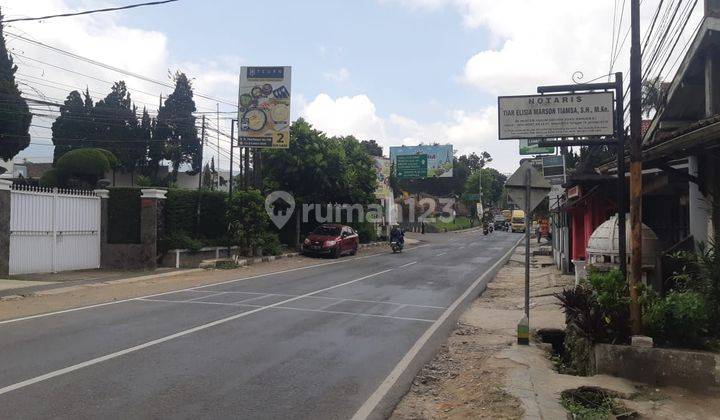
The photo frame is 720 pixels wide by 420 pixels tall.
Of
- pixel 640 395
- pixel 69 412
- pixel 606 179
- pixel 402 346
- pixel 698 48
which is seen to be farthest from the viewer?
pixel 606 179

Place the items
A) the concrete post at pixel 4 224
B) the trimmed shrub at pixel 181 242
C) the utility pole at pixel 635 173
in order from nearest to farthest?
the utility pole at pixel 635 173, the concrete post at pixel 4 224, the trimmed shrub at pixel 181 242

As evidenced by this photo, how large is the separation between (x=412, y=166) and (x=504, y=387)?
4791cm

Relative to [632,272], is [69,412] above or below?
below

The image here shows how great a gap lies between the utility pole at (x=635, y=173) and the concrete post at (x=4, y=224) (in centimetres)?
1653

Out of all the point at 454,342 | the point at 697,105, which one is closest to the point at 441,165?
the point at 697,105

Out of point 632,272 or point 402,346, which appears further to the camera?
point 402,346

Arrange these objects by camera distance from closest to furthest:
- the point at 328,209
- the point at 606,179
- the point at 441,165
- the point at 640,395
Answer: the point at 640,395 → the point at 606,179 → the point at 328,209 → the point at 441,165

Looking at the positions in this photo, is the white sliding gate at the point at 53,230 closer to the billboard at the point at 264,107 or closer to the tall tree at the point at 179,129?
the billboard at the point at 264,107

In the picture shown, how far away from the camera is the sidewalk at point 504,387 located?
231 inches

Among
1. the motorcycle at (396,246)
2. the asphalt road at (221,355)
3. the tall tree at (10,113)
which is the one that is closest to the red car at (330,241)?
the motorcycle at (396,246)

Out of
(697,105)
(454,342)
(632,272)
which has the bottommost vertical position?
(454,342)

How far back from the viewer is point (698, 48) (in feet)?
34.3

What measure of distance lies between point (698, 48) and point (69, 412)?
11262mm

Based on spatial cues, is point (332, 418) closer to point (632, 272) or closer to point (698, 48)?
point (632, 272)
